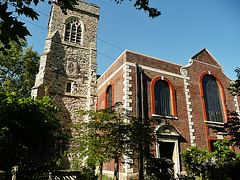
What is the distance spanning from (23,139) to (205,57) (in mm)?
17450

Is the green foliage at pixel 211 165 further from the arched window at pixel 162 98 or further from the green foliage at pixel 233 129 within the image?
the arched window at pixel 162 98

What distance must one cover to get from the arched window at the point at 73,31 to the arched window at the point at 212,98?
12.6 metres

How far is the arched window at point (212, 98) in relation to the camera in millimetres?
16141

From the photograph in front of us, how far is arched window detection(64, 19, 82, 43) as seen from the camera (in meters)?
17.3

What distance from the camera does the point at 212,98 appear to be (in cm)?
1683

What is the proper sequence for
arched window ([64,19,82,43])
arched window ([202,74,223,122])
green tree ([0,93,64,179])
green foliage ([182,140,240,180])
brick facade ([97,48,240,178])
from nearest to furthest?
green tree ([0,93,64,179]) → green foliage ([182,140,240,180]) → brick facade ([97,48,240,178]) → arched window ([202,74,223,122]) → arched window ([64,19,82,43])

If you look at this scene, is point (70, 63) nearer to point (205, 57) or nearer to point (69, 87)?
point (69, 87)

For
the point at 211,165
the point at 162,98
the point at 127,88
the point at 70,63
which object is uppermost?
the point at 70,63

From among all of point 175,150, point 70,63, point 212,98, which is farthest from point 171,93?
point 70,63

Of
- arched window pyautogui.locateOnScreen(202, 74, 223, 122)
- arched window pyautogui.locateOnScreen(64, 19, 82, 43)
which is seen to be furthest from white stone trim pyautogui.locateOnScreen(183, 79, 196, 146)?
arched window pyautogui.locateOnScreen(64, 19, 82, 43)

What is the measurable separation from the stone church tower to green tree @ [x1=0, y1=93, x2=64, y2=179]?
8.11 meters

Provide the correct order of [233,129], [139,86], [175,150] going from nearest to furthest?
[233,129] < [175,150] < [139,86]

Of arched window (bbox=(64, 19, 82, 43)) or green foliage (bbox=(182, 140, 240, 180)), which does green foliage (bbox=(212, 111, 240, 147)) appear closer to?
green foliage (bbox=(182, 140, 240, 180))

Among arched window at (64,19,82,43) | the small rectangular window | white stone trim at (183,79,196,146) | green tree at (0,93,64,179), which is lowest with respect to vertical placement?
green tree at (0,93,64,179)
